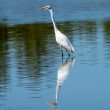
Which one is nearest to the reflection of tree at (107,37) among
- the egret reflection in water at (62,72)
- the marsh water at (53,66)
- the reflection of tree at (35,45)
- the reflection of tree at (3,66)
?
the marsh water at (53,66)

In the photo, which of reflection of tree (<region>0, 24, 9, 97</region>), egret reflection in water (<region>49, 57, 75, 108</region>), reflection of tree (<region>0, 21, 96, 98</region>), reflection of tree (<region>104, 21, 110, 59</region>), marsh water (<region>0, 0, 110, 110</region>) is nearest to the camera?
marsh water (<region>0, 0, 110, 110</region>)

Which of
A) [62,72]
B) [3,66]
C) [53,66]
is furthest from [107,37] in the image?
[62,72]

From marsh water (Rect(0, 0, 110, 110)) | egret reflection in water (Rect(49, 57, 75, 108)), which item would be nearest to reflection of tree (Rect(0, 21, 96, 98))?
marsh water (Rect(0, 0, 110, 110))

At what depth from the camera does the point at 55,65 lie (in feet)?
52.1

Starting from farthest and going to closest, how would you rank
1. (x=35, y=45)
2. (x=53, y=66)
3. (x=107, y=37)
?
(x=107, y=37) → (x=35, y=45) → (x=53, y=66)

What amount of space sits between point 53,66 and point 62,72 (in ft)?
3.31

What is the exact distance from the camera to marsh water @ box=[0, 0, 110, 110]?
11623mm

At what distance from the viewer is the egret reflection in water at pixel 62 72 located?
1184 centimetres

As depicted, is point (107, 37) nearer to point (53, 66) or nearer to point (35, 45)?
point (35, 45)

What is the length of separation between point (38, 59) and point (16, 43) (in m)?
3.90

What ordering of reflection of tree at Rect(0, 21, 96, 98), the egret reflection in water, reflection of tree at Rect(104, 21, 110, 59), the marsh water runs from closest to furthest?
the marsh water < the egret reflection in water < reflection of tree at Rect(0, 21, 96, 98) < reflection of tree at Rect(104, 21, 110, 59)

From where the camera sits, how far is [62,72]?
1466 cm

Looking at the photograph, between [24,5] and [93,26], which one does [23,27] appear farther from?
[24,5]

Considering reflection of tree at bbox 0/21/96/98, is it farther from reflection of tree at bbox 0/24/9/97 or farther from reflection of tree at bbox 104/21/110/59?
reflection of tree at bbox 104/21/110/59
